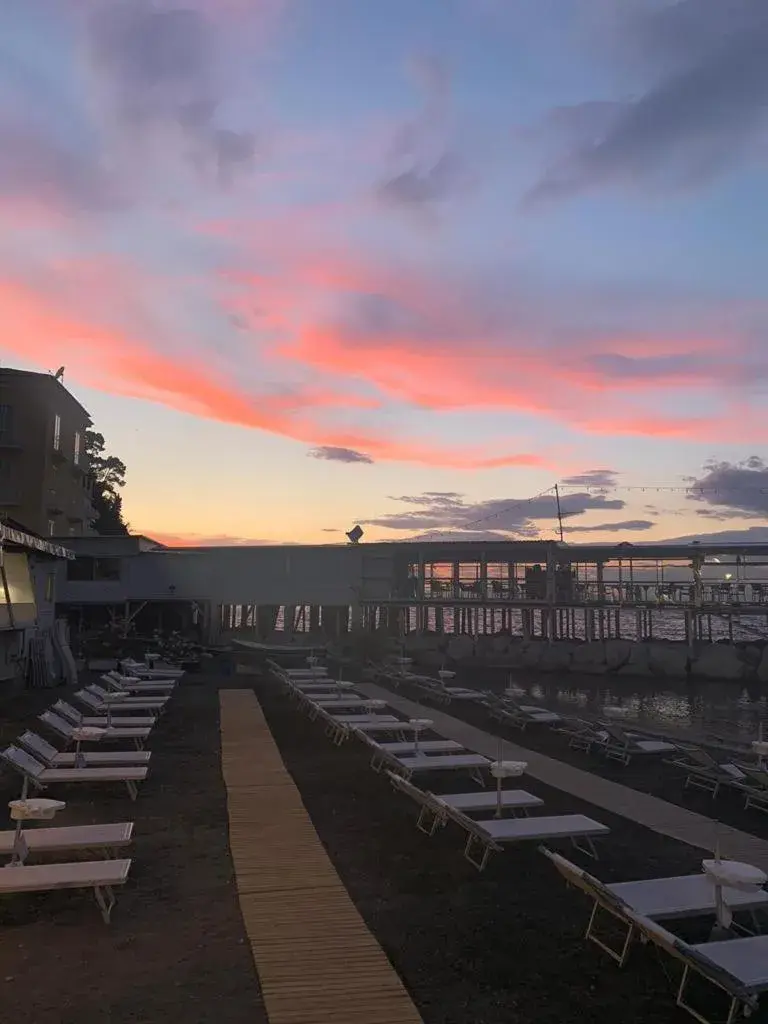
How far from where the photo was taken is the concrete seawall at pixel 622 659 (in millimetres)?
40969

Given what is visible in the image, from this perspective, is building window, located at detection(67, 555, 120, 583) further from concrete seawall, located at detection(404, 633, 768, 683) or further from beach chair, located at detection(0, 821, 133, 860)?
beach chair, located at detection(0, 821, 133, 860)

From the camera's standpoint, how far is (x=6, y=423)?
35000 mm

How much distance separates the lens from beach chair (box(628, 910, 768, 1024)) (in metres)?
4.44

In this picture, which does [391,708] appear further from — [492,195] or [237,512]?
[237,512]

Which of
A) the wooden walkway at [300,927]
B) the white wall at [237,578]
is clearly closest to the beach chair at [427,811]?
the wooden walkway at [300,927]

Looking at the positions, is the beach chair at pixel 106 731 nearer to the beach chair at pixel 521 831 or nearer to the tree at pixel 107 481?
the beach chair at pixel 521 831

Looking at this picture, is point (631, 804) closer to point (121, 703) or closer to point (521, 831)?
point (521, 831)

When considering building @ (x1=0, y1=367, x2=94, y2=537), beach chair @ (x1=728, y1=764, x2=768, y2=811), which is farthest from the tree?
beach chair @ (x1=728, y1=764, x2=768, y2=811)

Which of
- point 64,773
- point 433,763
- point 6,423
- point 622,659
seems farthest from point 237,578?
point 433,763

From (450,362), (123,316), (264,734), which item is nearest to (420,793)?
(264,734)

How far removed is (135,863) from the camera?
7.58 m

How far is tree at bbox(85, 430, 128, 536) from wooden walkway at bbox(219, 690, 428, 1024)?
62.4 metres

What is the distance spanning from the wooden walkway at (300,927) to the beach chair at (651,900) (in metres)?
1.75

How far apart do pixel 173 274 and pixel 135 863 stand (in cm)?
1594
